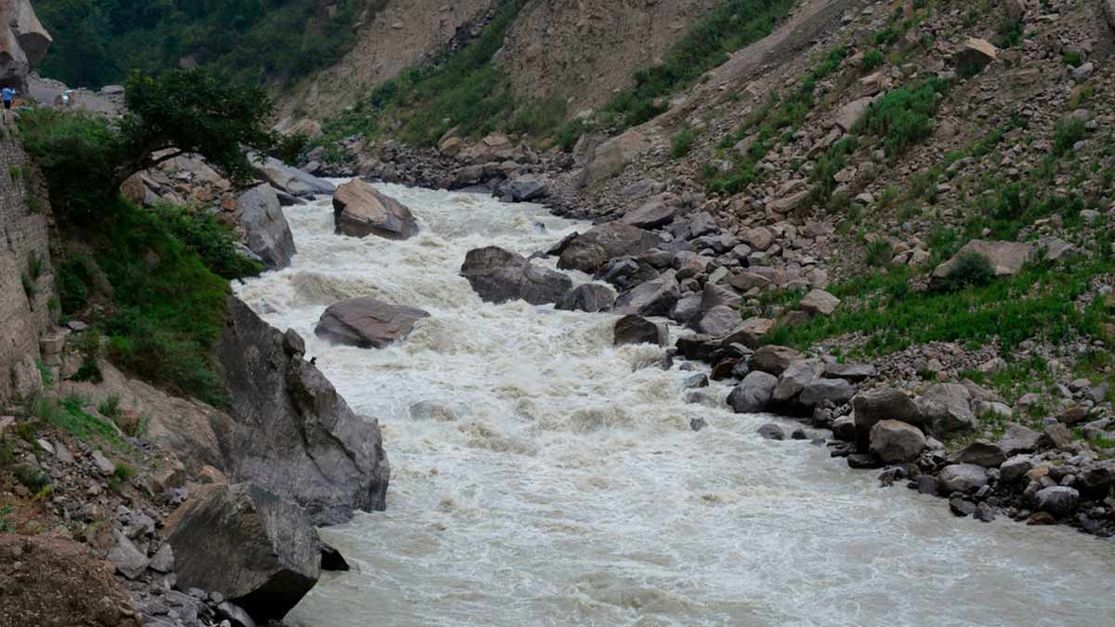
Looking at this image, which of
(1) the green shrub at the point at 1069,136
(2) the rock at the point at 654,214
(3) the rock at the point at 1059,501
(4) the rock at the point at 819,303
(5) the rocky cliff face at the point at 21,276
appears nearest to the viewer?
(5) the rocky cliff face at the point at 21,276

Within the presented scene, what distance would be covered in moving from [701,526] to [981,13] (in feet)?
69.6

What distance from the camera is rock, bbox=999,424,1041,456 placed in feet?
66.2

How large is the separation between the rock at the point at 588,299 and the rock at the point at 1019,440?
11110 mm

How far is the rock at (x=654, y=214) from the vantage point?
3509 cm

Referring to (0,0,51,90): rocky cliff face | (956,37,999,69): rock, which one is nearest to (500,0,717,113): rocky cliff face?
(956,37,999,69): rock

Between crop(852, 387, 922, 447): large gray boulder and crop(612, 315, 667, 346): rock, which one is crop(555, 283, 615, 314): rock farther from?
crop(852, 387, 922, 447): large gray boulder

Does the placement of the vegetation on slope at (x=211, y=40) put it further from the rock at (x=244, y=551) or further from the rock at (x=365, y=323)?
the rock at (x=244, y=551)

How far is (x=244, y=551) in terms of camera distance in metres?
14.0

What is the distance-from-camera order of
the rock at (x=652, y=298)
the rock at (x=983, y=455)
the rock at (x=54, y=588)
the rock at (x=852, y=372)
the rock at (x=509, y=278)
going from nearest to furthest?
the rock at (x=54, y=588), the rock at (x=983, y=455), the rock at (x=852, y=372), the rock at (x=652, y=298), the rock at (x=509, y=278)

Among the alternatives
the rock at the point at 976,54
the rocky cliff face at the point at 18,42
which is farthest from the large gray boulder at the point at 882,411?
the rocky cliff face at the point at 18,42

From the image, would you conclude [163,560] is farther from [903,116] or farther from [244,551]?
[903,116]

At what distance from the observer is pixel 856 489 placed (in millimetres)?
20312

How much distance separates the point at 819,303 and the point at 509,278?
7.51 metres

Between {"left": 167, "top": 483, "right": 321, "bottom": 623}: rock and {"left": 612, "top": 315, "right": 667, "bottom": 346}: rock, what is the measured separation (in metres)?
13.7
